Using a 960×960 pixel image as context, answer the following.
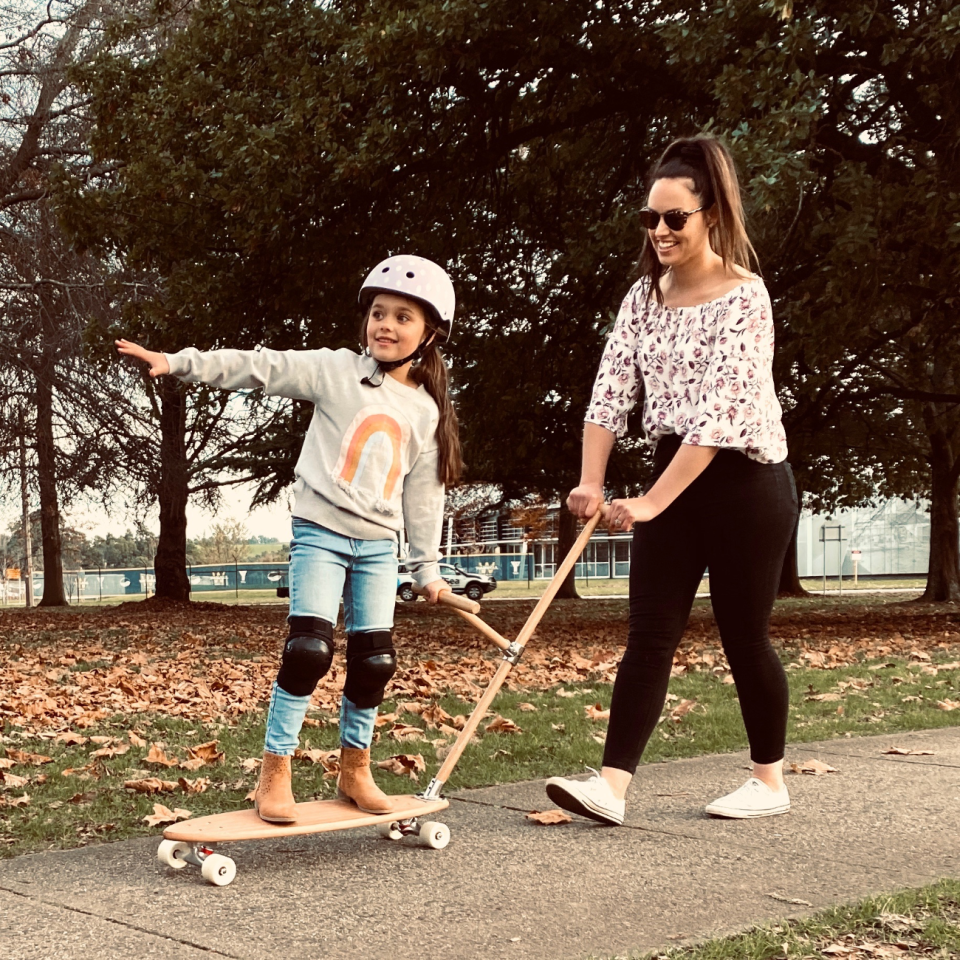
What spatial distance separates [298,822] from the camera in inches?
136

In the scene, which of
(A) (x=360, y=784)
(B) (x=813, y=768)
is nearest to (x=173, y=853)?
(A) (x=360, y=784)

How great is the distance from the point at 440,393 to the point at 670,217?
91 centimetres

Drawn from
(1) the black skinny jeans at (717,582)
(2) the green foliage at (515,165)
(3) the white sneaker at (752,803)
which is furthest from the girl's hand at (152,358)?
(2) the green foliage at (515,165)

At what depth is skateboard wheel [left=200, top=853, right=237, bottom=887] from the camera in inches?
124

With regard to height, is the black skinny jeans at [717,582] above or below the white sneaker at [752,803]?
above

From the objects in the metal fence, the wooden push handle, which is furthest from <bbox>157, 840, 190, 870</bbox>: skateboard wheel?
the metal fence

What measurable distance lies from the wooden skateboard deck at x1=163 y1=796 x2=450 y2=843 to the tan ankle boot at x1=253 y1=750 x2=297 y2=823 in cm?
3

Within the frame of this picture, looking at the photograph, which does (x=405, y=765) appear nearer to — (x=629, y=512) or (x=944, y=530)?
(x=629, y=512)

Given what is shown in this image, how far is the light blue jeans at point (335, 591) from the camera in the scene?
11.4 feet

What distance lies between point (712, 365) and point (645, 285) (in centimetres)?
46

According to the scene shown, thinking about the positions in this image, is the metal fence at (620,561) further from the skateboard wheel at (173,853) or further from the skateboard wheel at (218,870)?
the skateboard wheel at (218,870)

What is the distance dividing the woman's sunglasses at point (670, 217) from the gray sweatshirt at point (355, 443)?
91 cm

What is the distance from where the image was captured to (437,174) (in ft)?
49.0

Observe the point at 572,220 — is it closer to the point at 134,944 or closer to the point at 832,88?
the point at 832,88
